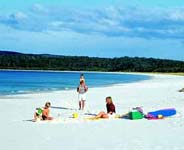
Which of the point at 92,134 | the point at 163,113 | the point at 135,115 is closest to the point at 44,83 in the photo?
the point at 163,113

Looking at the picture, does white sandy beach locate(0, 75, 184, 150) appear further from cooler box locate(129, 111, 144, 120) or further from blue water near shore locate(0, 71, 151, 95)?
blue water near shore locate(0, 71, 151, 95)

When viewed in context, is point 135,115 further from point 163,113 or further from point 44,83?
point 44,83

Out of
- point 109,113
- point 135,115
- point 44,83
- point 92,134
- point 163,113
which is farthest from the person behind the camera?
point 44,83

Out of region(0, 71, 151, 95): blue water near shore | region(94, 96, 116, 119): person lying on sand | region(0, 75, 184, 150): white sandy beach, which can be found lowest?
region(0, 71, 151, 95): blue water near shore

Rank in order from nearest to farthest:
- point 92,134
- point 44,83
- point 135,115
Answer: point 92,134, point 135,115, point 44,83

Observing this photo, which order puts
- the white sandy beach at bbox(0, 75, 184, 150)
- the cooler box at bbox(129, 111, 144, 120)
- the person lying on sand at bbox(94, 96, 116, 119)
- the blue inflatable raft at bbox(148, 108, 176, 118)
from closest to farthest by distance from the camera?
the white sandy beach at bbox(0, 75, 184, 150), the cooler box at bbox(129, 111, 144, 120), the blue inflatable raft at bbox(148, 108, 176, 118), the person lying on sand at bbox(94, 96, 116, 119)

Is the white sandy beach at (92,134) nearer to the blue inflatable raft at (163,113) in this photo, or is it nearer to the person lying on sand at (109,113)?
the blue inflatable raft at (163,113)

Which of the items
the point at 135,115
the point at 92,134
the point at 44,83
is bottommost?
the point at 44,83

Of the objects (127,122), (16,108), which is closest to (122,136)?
(127,122)

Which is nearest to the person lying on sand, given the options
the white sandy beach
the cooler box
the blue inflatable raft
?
the white sandy beach

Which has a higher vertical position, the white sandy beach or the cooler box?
the cooler box

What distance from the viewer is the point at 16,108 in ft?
73.2

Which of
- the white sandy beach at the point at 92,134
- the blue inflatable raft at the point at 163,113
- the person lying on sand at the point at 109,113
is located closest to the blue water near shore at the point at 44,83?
the person lying on sand at the point at 109,113

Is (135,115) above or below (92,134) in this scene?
above
